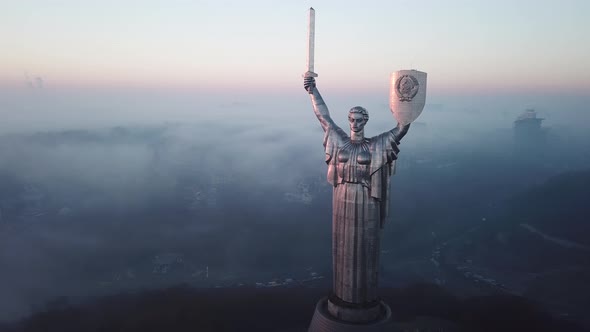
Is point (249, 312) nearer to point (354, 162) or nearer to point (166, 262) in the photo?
point (354, 162)

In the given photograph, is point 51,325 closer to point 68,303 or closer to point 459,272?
point 68,303

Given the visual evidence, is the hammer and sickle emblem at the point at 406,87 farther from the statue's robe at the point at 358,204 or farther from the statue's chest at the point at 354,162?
the statue's chest at the point at 354,162

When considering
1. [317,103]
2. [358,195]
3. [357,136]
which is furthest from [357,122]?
[358,195]

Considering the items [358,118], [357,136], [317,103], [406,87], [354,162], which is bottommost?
[354,162]

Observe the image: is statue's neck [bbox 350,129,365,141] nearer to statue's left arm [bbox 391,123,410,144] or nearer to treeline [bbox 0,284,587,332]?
statue's left arm [bbox 391,123,410,144]

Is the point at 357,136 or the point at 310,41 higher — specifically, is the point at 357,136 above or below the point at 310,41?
below

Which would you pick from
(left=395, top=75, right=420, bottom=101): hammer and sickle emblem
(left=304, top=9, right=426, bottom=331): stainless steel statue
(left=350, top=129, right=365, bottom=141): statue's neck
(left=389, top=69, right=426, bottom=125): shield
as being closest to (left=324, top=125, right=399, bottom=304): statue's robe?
(left=304, top=9, right=426, bottom=331): stainless steel statue

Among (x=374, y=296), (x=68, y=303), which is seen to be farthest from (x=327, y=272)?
(x=374, y=296)
